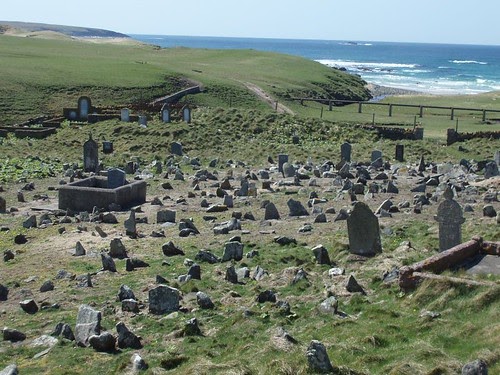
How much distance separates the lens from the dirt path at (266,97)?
58.5m

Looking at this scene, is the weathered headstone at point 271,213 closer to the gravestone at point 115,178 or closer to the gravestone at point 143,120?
the gravestone at point 115,178

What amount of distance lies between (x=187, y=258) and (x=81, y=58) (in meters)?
58.3

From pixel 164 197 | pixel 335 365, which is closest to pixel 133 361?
pixel 335 365

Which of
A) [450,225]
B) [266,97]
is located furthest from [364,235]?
[266,97]

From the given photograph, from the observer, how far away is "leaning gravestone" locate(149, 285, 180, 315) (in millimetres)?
15633

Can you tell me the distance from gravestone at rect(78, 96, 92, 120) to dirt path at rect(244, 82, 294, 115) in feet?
41.7

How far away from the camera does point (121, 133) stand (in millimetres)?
45469

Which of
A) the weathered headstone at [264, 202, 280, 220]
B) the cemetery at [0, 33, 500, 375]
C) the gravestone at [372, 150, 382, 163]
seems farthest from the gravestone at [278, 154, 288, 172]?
the weathered headstone at [264, 202, 280, 220]

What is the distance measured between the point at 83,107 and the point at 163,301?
118 ft

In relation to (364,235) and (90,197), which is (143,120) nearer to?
(90,197)

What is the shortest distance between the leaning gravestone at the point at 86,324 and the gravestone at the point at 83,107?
3616 centimetres

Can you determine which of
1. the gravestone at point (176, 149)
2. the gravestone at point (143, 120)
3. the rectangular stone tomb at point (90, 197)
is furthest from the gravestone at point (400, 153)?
the rectangular stone tomb at point (90, 197)

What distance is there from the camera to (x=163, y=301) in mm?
15664

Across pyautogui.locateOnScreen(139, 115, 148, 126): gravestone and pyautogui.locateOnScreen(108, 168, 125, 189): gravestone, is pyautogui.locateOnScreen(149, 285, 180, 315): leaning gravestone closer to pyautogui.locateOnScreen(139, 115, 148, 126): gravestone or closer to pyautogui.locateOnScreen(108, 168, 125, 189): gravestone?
pyautogui.locateOnScreen(108, 168, 125, 189): gravestone
